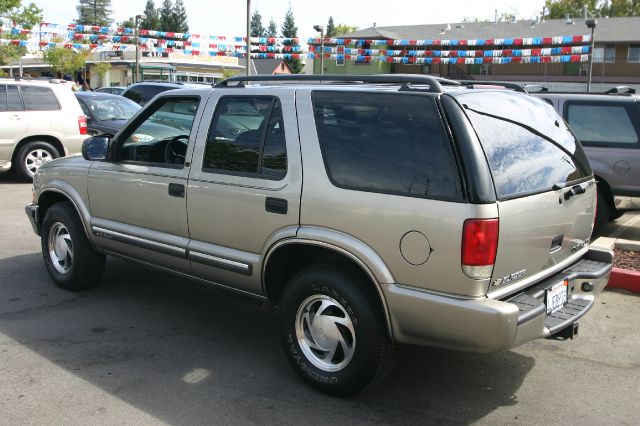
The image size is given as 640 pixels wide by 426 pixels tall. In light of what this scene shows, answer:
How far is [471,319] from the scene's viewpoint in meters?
3.29

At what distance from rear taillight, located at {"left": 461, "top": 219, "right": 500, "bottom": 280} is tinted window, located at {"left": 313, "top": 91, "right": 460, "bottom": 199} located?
192 millimetres

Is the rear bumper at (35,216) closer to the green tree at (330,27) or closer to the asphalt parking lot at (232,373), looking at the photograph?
the asphalt parking lot at (232,373)

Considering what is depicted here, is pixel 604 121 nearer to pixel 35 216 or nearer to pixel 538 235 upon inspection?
pixel 538 235

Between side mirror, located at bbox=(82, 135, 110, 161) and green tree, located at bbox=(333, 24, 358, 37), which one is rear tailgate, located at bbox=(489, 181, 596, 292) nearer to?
side mirror, located at bbox=(82, 135, 110, 161)

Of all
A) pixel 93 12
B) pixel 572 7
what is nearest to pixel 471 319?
pixel 572 7

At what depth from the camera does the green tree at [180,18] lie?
11006cm

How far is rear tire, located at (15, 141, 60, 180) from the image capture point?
38.8 ft

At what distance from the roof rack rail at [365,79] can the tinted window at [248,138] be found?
28 centimetres

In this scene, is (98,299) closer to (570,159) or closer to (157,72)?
(570,159)

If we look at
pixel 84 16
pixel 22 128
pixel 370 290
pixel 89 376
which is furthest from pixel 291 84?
pixel 84 16

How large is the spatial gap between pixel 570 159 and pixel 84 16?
134 meters

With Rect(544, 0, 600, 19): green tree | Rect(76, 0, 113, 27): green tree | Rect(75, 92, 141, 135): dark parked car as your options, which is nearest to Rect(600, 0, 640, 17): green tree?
Rect(544, 0, 600, 19): green tree

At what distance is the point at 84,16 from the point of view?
124250 mm

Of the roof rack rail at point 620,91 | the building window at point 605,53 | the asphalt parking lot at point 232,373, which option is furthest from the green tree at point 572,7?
the asphalt parking lot at point 232,373
